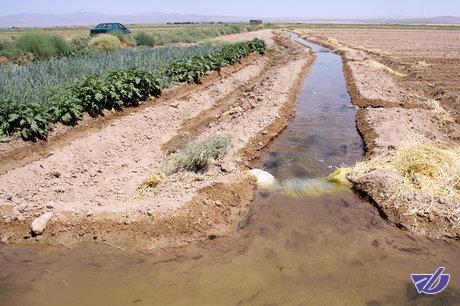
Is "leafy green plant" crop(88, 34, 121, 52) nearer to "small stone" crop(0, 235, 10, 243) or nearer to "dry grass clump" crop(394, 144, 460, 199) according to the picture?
"small stone" crop(0, 235, 10, 243)

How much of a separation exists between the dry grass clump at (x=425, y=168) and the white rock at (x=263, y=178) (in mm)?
1580

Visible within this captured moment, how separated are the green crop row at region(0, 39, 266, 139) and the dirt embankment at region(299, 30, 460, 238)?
6.35 metres

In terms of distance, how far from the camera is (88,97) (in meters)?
9.67

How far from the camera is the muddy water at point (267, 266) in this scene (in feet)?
14.6

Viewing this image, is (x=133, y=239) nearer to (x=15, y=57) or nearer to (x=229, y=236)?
(x=229, y=236)

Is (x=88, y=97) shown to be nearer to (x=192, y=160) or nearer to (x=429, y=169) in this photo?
(x=192, y=160)

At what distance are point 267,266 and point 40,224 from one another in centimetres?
328

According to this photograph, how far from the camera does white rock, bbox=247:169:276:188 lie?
717 cm

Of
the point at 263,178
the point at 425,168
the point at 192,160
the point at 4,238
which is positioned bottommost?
the point at 4,238

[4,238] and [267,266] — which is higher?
[267,266]

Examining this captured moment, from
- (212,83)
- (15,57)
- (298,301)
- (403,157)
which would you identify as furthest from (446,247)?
(15,57)

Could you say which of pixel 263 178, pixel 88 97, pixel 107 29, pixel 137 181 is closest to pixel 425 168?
pixel 263 178

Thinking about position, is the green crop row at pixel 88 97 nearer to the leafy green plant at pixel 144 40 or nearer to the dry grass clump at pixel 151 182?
the dry grass clump at pixel 151 182

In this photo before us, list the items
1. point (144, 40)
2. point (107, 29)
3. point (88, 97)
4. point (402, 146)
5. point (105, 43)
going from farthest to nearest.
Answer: point (107, 29) → point (144, 40) → point (105, 43) → point (88, 97) → point (402, 146)
